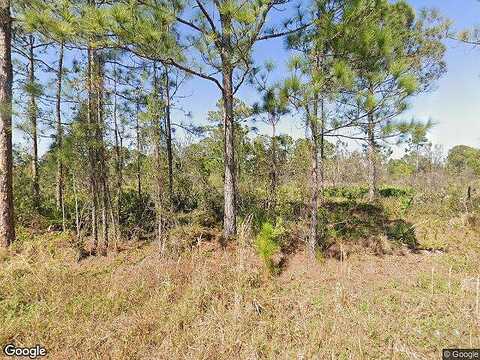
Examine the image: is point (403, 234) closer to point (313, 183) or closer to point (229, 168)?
point (313, 183)

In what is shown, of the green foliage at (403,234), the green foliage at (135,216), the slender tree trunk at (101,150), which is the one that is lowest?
the green foliage at (403,234)

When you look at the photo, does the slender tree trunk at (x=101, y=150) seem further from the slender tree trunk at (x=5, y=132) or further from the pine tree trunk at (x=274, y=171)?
the pine tree trunk at (x=274, y=171)

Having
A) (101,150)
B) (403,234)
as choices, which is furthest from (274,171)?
(101,150)

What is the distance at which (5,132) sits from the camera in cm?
539

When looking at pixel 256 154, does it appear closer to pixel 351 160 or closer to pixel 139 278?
pixel 139 278

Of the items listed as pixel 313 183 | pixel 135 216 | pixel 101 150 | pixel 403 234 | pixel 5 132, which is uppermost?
pixel 5 132

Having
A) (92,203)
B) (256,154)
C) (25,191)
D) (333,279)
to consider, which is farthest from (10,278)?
(256,154)

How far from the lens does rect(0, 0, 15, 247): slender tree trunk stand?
208 inches

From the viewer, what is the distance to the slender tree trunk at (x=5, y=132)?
5.28 m

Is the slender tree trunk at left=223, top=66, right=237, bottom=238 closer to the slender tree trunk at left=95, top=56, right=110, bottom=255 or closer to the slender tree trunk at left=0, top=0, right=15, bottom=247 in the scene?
the slender tree trunk at left=95, top=56, right=110, bottom=255

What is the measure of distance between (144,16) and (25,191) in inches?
214

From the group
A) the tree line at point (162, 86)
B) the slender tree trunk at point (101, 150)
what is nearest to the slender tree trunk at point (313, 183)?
the tree line at point (162, 86)

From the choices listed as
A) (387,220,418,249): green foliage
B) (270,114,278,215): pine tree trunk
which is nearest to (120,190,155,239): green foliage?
(270,114,278,215): pine tree trunk

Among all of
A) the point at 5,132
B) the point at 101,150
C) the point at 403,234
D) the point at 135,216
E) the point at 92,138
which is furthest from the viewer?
the point at 135,216
